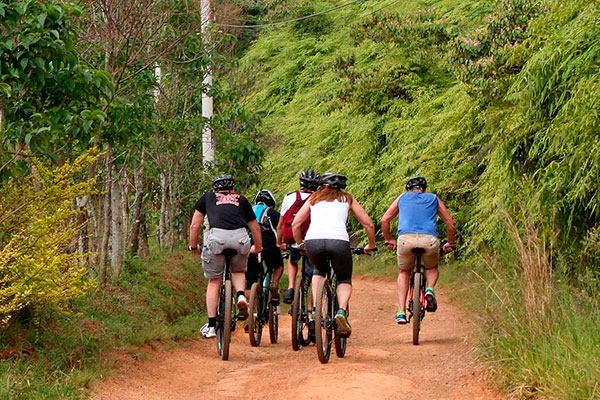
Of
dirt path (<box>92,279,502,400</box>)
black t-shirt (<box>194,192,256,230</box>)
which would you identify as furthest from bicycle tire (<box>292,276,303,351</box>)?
black t-shirt (<box>194,192,256,230</box>)

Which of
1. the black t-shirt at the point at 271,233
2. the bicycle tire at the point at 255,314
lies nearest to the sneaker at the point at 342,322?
the bicycle tire at the point at 255,314

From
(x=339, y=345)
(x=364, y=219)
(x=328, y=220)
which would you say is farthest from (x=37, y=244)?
(x=364, y=219)

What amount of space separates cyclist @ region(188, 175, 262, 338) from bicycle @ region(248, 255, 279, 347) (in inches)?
24.4

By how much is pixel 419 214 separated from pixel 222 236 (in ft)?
7.48

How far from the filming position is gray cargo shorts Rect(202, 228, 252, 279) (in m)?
8.98

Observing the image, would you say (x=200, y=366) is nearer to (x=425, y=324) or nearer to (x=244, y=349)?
(x=244, y=349)

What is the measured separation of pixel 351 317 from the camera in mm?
13383

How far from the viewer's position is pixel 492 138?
12.3 metres

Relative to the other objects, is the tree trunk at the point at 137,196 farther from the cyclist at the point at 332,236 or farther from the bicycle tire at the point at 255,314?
the cyclist at the point at 332,236

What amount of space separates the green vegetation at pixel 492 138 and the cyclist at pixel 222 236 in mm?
2497

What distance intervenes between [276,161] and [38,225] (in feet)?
61.2

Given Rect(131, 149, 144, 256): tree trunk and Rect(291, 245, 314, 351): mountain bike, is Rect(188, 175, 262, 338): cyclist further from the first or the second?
Rect(131, 149, 144, 256): tree trunk

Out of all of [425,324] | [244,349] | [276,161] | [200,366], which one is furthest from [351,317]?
[276,161]

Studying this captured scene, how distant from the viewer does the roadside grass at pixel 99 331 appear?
6695mm
